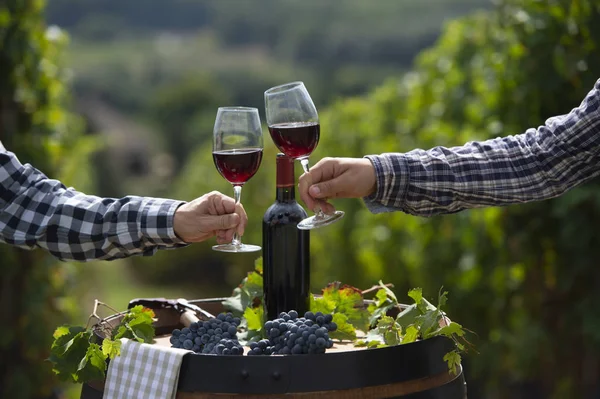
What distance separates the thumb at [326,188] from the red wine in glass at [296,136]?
0.31ft

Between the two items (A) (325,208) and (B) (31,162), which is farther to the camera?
(B) (31,162)

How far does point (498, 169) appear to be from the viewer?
8.00 feet

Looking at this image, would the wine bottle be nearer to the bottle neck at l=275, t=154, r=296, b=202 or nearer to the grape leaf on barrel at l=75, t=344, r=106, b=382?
the bottle neck at l=275, t=154, r=296, b=202

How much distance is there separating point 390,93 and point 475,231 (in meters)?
2.16

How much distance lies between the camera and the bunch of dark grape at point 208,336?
2051mm

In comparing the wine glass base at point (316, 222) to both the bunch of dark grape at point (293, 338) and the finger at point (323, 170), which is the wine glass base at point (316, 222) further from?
the bunch of dark grape at point (293, 338)

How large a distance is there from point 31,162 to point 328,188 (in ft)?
9.13

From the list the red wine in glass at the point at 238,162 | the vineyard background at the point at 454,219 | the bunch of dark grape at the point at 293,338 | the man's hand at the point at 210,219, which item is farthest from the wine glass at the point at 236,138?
the vineyard background at the point at 454,219

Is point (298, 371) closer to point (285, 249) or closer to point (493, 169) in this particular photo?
point (285, 249)

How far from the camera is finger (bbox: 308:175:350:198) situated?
2.22 metres

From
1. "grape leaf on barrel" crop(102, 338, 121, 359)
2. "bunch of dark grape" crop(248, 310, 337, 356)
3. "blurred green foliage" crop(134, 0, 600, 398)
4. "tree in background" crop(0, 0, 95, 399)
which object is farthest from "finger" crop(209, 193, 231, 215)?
"tree in background" crop(0, 0, 95, 399)

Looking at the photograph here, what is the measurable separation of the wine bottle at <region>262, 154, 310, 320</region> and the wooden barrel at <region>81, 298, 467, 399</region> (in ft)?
1.37

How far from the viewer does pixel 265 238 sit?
89.3 inches

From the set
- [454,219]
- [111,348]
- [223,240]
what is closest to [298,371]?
[111,348]
